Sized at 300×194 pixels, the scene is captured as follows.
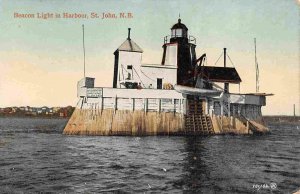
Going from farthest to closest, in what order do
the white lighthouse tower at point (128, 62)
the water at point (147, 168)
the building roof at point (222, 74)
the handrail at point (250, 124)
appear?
the building roof at point (222, 74) → the handrail at point (250, 124) → the white lighthouse tower at point (128, 62) → the water at point (147, 168)

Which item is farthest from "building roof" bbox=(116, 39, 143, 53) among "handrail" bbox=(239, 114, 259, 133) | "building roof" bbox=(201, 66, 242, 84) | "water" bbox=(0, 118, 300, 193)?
"handrail" bbox=(239, 114, 259, 133)

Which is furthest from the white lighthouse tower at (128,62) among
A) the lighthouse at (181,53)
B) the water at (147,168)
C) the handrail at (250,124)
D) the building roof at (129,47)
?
the handrail at (250,124)

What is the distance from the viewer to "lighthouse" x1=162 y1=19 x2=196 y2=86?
43.8 metres

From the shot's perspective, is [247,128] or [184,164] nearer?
[184,164]

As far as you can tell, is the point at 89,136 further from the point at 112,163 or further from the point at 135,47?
the point at 112,163

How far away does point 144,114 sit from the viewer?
38.1 metres

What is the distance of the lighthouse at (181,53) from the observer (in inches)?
1724

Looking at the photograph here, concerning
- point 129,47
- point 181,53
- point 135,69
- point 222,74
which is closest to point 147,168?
point 135,69

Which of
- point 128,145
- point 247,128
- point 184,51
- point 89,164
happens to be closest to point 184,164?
point 89,164

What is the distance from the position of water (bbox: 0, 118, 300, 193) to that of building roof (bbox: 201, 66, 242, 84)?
612 inches

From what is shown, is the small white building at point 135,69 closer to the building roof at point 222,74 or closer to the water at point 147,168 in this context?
the building roof at point 222,74

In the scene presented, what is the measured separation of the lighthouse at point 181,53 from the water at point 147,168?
45.8 feet

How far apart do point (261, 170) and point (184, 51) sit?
25856mm

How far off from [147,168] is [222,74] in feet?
93.1
